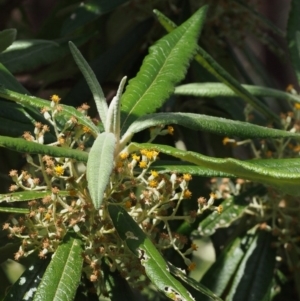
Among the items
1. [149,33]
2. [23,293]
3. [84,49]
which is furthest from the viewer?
[84,49]

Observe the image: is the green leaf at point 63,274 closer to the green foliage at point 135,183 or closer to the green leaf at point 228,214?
the green foliage at point 135,183

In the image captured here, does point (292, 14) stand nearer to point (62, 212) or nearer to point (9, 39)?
point (9, 39)

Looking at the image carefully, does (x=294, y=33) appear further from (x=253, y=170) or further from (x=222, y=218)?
(x=253, y=170)

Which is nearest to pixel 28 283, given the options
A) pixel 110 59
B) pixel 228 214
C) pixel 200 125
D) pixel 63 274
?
pixel 63 274

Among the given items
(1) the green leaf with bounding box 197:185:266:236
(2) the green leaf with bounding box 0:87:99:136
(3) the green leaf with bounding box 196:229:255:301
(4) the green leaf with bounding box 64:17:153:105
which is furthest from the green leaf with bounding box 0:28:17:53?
(3) the green leaf with bounding box 196:229:255:301

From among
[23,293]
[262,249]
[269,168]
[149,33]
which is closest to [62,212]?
[23,293]

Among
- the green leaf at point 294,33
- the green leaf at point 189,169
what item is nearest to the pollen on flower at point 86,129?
the green leaf at point 189,169
